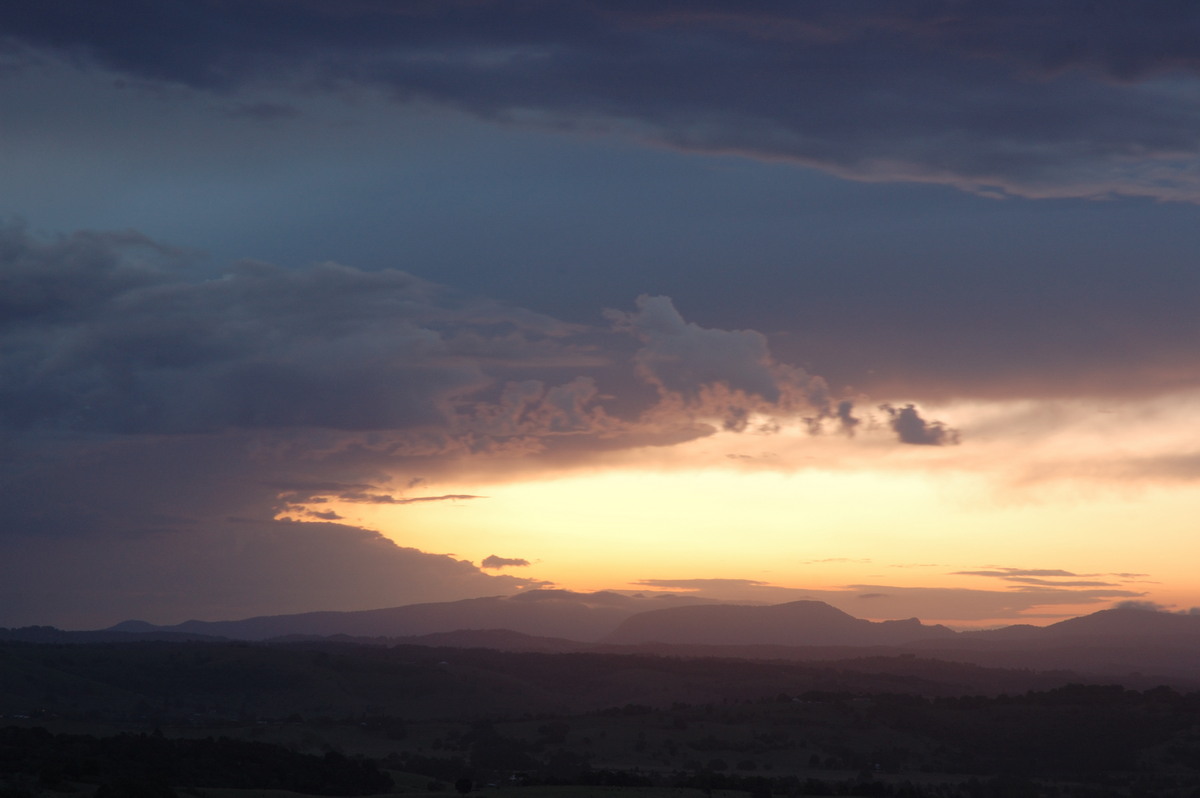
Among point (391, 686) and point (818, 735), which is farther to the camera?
point (391, 686)

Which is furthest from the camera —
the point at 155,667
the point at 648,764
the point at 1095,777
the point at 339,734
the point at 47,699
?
the point at 155,667

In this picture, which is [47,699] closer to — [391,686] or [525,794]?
[391,686]

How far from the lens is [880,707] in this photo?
294 ft

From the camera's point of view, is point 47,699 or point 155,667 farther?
point 155,667

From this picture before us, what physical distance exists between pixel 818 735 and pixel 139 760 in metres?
49.6

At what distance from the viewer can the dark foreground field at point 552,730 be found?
2128 inches

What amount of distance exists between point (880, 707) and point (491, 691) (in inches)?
Result: 2343

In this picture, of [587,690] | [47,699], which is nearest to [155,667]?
[47,699]

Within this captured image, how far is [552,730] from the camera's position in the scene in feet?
285

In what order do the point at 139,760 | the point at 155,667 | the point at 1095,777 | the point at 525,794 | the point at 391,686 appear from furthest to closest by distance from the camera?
the point at 155,667 → the point at 391,686 → the point at 1095,777 → the point at 139,760 → the point at 525,794

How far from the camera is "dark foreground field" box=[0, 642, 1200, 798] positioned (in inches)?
2128

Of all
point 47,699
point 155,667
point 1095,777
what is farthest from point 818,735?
point 155,667

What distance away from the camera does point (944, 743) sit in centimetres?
8069

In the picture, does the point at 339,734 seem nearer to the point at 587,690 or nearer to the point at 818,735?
the point at 818,735
